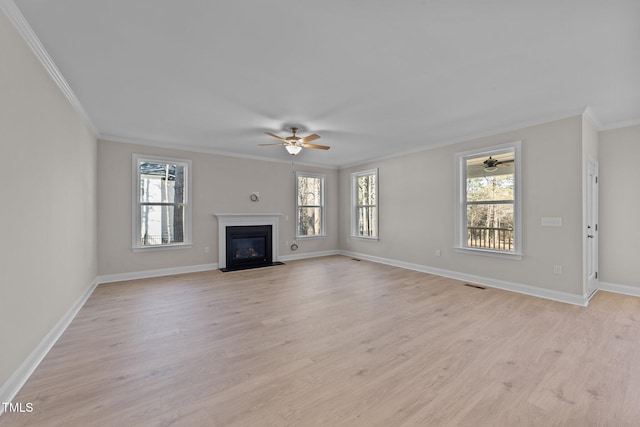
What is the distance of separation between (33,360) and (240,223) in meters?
4.03

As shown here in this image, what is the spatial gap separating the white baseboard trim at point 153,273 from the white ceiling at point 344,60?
2.53 m

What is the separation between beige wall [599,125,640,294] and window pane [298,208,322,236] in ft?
17.8

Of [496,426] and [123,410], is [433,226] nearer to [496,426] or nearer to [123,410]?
[496,426]

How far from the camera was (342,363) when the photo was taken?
7.06 ft

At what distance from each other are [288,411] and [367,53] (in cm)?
270

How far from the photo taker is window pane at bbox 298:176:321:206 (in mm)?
7051

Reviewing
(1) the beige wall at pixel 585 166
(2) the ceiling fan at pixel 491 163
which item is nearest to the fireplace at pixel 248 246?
(2) the ceiling fan at pixel 491 163

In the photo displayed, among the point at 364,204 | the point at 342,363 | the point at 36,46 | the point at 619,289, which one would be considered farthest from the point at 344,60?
the point at 619,289

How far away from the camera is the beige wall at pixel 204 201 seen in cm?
466

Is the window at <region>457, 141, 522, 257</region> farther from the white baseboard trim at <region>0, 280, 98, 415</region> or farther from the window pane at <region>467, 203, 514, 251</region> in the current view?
the white baseboard trim at <region>0, 280, 98, 415</region>

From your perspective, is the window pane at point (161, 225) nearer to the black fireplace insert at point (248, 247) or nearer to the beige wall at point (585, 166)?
the black fireplace insert at point (248, 247)

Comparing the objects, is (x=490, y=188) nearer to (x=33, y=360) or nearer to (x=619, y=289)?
(x=619, y=289)

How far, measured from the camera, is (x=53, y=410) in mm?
1635

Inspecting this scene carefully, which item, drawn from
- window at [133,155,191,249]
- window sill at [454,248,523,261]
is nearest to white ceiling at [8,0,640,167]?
window at [133,155,191,249]
